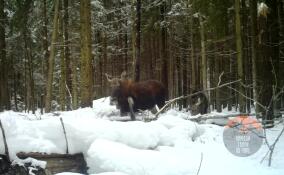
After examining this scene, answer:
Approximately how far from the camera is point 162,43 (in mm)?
26359

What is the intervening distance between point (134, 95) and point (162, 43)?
1222 centimetres

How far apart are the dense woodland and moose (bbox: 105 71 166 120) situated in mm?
1105

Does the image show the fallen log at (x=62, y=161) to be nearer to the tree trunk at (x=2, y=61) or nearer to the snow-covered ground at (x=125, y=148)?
the snow-covered ground at (x=125, y=148)

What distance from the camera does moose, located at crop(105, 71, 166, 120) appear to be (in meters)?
13.8

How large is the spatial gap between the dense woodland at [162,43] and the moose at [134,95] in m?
1.11

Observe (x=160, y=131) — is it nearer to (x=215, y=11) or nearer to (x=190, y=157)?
(x=190, y=157)

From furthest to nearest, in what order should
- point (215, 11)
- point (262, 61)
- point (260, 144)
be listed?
point (215, 11), point (262, 61), point (260, 144)

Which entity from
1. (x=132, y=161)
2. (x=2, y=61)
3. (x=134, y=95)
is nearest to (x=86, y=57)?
(x=134, y=95)

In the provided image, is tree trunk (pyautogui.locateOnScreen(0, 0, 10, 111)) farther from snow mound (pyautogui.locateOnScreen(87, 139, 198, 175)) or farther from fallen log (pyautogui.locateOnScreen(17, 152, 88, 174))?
snow mound (pyautogui.locateOnScreen(87, 139, 198, 175))

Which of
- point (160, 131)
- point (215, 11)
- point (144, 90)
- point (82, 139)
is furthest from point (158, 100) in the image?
point (82, 139)

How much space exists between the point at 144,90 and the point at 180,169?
8579mm

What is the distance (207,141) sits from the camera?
9734mm

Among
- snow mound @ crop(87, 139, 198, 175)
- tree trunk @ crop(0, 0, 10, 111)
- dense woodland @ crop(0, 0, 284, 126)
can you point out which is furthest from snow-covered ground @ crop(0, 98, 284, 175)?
tree trunk @ crop(0, 0, 10, 111)

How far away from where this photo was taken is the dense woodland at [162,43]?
14.6 meters
